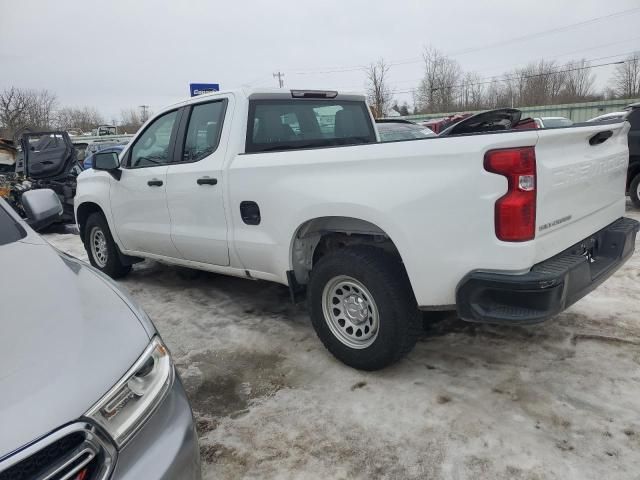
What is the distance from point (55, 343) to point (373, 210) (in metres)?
1.76

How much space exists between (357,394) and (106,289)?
1627 millimetres

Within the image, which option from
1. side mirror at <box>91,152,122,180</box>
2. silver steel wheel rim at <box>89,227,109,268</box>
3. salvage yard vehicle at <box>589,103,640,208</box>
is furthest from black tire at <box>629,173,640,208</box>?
silver steel wheel rim at <box>89,227,109,268</box>

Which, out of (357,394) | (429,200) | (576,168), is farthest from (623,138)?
(357,394)

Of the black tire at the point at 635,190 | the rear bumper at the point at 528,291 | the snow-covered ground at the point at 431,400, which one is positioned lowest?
the snow-covered ground at the point at 431,400

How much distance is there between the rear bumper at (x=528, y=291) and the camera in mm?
2324

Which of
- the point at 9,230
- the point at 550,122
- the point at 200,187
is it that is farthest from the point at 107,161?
the point at 550,122

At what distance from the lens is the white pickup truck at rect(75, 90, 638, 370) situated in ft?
7.75

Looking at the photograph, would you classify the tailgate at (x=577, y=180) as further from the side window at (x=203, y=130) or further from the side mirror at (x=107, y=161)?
the side mirror at (x=107, y=161)

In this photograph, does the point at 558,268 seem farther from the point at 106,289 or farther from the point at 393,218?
the point at 106,289

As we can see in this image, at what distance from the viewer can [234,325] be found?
4.14 m

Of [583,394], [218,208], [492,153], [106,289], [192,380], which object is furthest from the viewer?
[218,208]

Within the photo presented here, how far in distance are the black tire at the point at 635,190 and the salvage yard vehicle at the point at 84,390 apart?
28.2ft

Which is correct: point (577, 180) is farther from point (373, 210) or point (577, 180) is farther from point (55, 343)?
point (55, 343)

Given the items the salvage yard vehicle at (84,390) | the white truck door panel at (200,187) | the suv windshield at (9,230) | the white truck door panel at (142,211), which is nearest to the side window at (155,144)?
the white truck door panel at (142,211)
